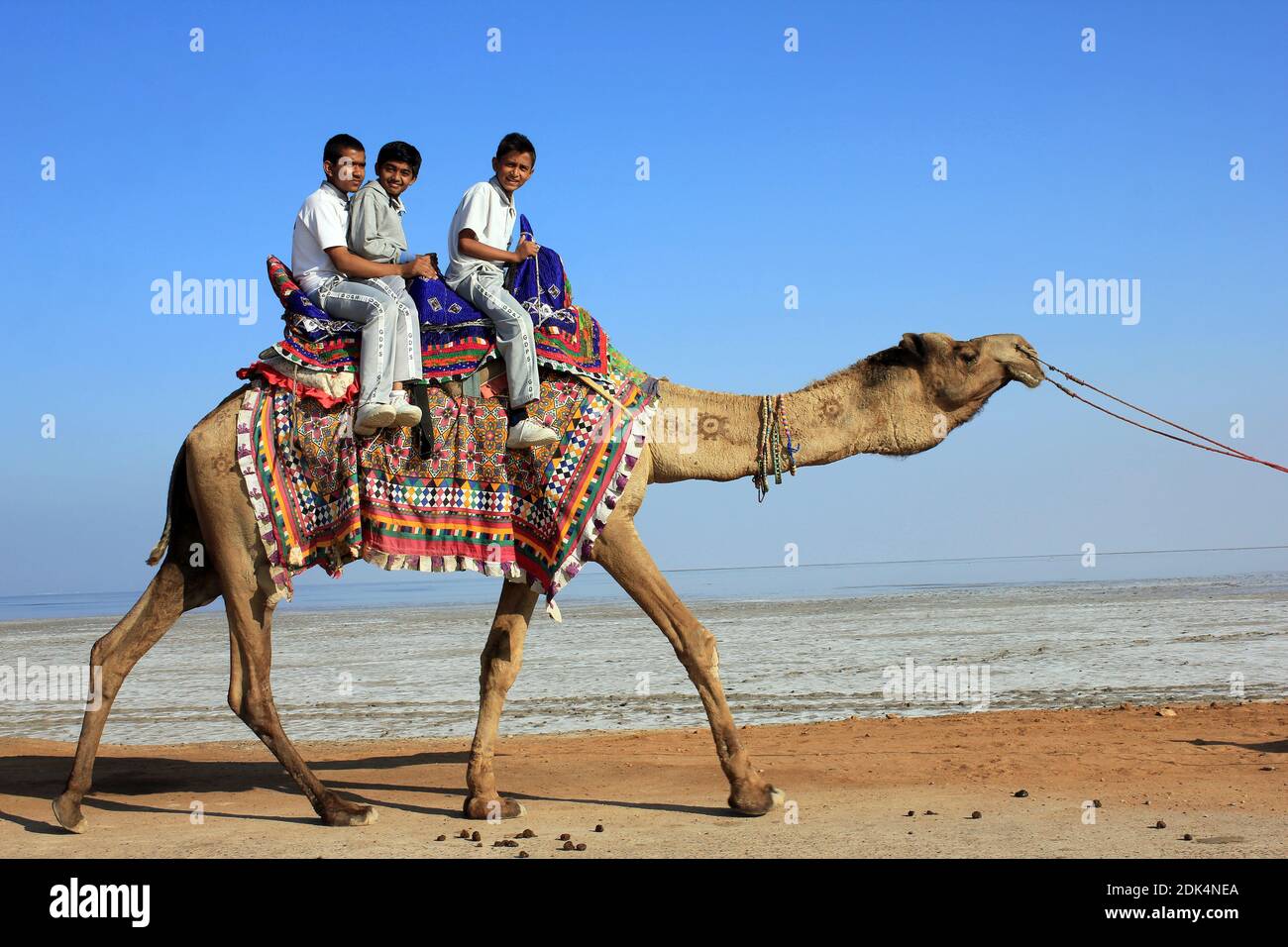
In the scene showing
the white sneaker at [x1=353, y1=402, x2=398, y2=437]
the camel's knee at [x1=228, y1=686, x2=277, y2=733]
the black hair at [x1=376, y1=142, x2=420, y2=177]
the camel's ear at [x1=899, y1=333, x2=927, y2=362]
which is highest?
the black hair at [x1=376, y1=142, x2=420, y2=177]

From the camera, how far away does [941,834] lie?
6598mm

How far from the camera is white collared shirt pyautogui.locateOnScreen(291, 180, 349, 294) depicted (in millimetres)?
7793

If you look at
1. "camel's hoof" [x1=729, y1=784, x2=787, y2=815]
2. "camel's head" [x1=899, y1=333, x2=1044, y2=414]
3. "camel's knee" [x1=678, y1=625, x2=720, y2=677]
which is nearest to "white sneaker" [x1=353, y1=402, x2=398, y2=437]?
"camel's knee" [x1=678, y1=625, x2=720, y2=677]

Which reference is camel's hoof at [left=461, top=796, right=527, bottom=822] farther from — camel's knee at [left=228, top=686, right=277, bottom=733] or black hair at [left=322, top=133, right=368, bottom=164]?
black hair at [left=322, top=133, right=368, bottom=164]

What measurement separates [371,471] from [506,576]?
1.03 m

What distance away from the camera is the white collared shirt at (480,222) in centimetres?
776

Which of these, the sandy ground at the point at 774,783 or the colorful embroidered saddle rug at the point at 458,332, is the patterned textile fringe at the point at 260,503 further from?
the sandy ground at the point at 774,783

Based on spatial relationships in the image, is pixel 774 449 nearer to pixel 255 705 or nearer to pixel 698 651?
pixel 698 651

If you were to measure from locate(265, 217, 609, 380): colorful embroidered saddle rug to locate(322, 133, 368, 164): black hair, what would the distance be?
84 centimetres

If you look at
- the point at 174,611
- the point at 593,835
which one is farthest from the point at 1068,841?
the point at 174,611

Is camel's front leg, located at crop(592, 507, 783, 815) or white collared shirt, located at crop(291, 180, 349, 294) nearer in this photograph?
camel's front leg, located at crop(592, 507, 783, 815)

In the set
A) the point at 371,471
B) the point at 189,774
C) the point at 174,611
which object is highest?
the point at 371,471

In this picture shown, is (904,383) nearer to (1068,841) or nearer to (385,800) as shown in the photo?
(1068,841)

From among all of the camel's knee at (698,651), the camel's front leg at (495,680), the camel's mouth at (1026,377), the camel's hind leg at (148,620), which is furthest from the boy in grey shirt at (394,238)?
the camel's mouth at (1026,377)
